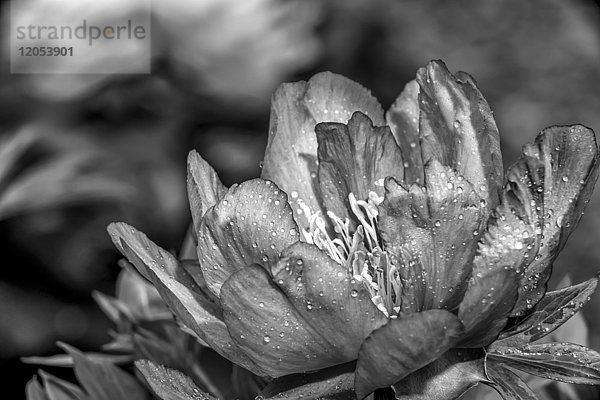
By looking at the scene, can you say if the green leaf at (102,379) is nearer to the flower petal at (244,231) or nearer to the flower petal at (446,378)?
the flower petal at (244,231)

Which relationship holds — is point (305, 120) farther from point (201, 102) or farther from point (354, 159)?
point (201, 102)

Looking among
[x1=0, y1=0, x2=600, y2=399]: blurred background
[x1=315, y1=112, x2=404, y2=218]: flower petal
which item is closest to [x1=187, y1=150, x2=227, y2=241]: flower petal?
[x1=315, y1=112, x2=404, y2=218]: flower petal

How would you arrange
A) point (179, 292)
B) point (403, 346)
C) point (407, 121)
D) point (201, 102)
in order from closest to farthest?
point (403, 346), point (179, 292), point (407, 121), point (201, 102)

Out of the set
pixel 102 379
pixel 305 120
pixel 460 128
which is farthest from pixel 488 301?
pixel 102 379

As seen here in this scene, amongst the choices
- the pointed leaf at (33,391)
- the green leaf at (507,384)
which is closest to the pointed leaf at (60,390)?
the pointed leaf at (33,391)

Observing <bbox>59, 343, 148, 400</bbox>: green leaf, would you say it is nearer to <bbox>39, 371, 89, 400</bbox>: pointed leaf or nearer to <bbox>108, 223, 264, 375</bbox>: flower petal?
<bbox>39, 371, 89, 400</bbox>: pointed leaf

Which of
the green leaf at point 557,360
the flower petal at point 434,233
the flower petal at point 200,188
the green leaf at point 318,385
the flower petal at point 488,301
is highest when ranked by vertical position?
the flower petal at point 200,188
